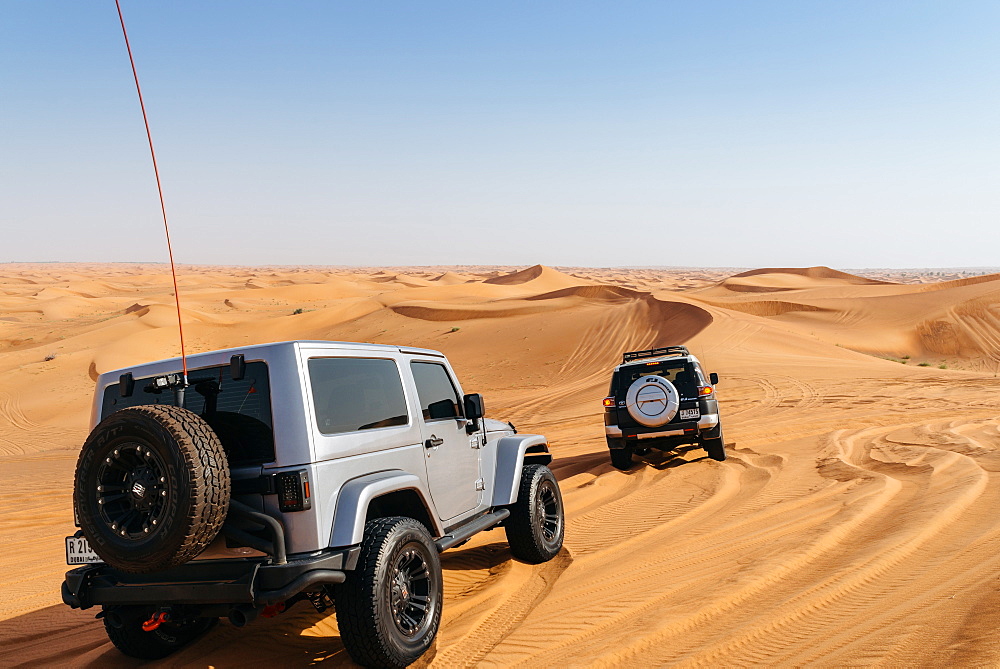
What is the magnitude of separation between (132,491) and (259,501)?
25.5 inches

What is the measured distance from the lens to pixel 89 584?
454 centimetres

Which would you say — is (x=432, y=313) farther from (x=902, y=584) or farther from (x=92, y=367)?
(x=902, y=584)

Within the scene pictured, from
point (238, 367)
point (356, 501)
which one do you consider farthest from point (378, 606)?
point (238, 367)

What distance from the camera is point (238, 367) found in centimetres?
439

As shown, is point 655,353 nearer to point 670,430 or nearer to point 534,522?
point 670,430

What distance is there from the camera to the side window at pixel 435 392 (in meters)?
5.63

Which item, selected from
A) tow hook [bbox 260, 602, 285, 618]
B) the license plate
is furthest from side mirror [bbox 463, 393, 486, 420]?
the license plate

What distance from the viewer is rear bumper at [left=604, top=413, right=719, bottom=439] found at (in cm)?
1127

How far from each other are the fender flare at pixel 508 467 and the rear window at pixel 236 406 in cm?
259

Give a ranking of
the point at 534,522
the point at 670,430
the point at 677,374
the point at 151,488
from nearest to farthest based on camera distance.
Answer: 1. the point at 151,488
2. the point at 534,522
3. the point at 670,430
4. the point at 677,374

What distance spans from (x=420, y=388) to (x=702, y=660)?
2620 mm

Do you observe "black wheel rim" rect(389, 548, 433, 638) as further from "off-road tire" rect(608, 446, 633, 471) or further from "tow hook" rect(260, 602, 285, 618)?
"off-road tire" rect(608, 446, 633, 471)

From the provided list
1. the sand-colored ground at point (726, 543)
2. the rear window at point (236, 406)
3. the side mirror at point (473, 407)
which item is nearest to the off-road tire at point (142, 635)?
the sand-colored ground at point (726, 543)

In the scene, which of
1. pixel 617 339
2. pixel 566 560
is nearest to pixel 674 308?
pixel 617 339
